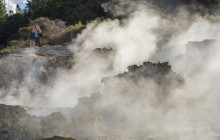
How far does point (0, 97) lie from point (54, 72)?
2.52 metres

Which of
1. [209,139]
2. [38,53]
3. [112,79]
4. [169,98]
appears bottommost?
[209,139]

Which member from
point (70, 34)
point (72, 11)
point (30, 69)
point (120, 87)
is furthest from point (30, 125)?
point (72, 11)

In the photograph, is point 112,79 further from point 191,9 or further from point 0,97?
point 191,9

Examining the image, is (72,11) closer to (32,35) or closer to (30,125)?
(32,35)

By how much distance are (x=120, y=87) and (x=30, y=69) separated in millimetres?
5312

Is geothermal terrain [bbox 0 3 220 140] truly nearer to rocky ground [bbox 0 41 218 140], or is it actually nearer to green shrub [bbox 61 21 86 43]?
rocky ground [bbox 0 41 218 140]

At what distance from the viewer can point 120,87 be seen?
26.6 ft

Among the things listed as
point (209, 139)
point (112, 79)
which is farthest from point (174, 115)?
point (112, 79)

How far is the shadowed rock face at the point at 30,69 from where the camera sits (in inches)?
444

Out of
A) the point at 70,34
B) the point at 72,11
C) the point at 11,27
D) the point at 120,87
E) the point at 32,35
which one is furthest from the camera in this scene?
the point at 11,27

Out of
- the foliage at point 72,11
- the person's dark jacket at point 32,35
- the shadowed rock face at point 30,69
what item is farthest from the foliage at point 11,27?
the shadowed rock face at point 30,69

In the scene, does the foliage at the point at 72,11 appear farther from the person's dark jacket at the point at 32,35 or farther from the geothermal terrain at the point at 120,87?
the person's dark jacket at the point at 32,35

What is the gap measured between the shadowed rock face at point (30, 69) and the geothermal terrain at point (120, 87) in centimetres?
4

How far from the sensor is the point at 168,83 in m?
7.79
